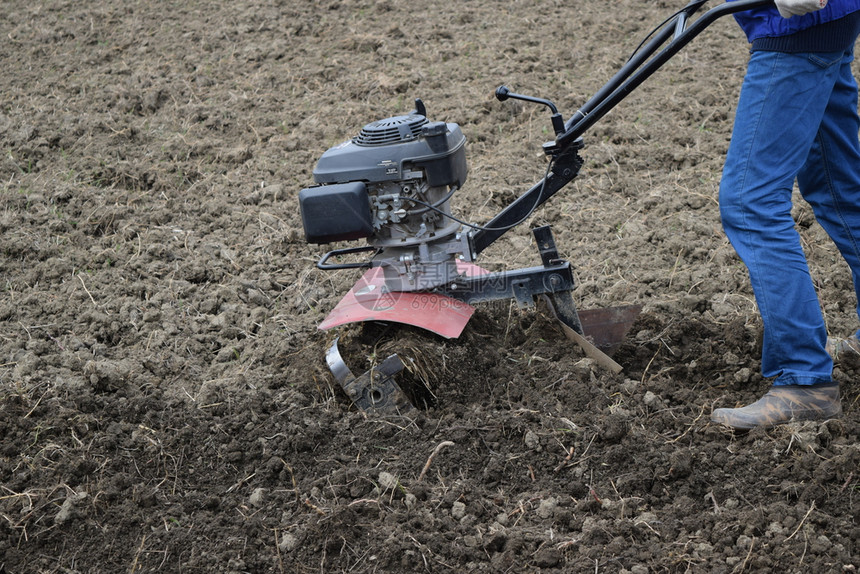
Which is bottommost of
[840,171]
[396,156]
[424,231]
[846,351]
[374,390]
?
[846,351]

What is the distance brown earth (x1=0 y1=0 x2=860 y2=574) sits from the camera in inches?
96.0

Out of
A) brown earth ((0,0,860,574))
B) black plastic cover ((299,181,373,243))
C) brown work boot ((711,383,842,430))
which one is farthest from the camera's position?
black plastic cover ((299,181,373,243))

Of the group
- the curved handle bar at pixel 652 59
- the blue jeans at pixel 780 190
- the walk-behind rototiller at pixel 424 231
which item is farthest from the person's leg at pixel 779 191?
the walk-behind rototiller at pixel 424 231

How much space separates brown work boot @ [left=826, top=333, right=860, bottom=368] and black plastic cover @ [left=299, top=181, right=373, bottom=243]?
1.82m

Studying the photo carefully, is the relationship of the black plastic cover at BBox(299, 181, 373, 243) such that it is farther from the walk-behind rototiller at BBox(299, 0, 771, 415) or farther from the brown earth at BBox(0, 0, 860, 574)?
the brown earth at BBox(0, 0, 860, 574)

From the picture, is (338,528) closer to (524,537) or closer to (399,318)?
(524,537)

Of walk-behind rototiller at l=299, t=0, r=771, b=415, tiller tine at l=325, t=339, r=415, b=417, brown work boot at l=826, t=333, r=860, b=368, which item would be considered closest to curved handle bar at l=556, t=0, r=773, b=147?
walk-behind rototiller at l=299, t=0, r=771, b=415

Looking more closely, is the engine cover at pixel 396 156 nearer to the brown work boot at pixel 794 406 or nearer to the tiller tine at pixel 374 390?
the tiller tine at pixel 374 390

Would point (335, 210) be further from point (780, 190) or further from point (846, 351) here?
point (846, 351)

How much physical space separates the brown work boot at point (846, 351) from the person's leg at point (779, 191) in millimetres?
418

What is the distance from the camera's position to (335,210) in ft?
9.61

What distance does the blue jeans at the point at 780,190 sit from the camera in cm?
253

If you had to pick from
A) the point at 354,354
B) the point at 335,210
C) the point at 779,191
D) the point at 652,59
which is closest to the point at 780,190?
the point at 779,191

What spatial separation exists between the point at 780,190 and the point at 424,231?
4.10 feet
